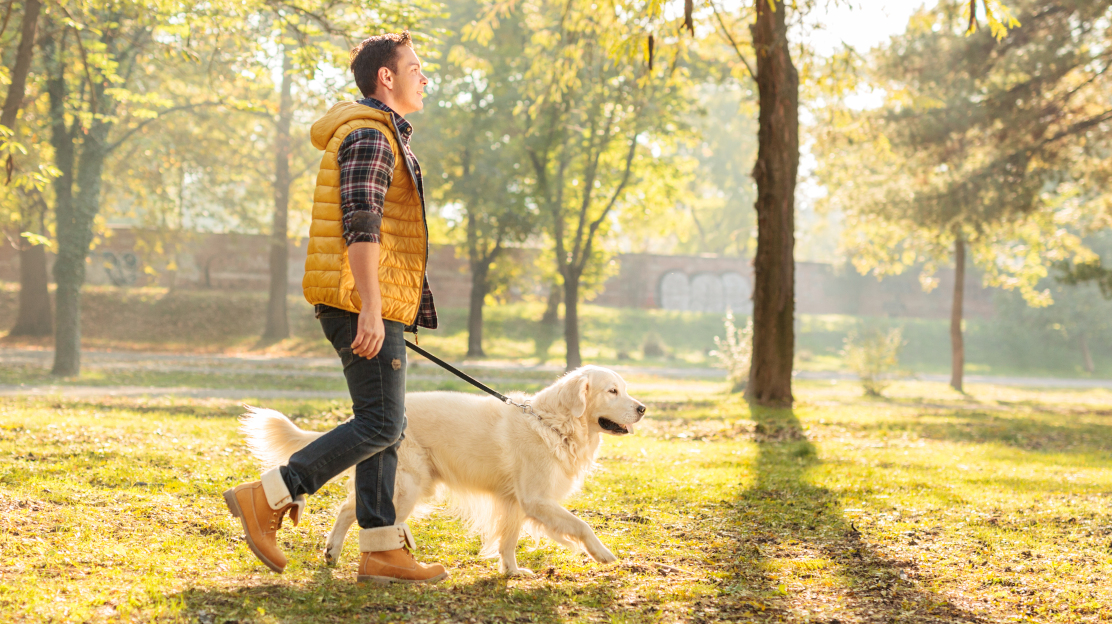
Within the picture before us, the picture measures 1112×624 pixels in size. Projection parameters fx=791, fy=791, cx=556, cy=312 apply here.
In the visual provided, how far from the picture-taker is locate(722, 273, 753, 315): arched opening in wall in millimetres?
45062

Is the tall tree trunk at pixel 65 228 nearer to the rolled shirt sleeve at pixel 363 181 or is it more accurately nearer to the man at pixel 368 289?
the man at pixel 368 289

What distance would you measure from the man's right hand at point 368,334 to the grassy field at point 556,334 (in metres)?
22.9

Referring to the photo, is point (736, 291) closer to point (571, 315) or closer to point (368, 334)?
point (571, 315)

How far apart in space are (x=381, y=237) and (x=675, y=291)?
41280 mm

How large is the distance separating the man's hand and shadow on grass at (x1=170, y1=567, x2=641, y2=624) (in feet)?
3.67

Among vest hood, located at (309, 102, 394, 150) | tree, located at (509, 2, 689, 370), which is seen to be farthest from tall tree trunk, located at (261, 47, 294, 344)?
vest hood, located at (309, 102, 394, 150)

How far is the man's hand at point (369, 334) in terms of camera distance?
3264mm

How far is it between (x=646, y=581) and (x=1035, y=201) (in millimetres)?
15754

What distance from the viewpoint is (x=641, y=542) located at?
495 cm

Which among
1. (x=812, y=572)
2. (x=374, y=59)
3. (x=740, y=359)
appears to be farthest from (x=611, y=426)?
(x=740, y=359)

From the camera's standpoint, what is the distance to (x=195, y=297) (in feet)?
97.1

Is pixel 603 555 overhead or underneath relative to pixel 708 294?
underneath

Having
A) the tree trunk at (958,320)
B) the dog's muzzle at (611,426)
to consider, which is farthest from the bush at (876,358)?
the dog's muzzle at (611,426)

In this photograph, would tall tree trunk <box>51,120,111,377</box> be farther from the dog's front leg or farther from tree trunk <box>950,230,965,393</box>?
tree trunk <box>950,230,965,393</box>
